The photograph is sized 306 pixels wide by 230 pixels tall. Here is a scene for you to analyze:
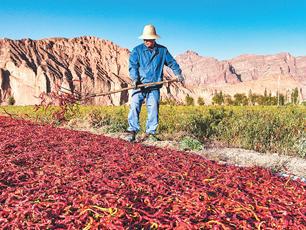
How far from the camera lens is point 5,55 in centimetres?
11956

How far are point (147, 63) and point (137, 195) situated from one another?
6.24 meters

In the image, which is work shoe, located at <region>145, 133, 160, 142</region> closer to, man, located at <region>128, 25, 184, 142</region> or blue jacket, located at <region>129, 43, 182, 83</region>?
man, located at <region>128, 25, 184, 142</region>

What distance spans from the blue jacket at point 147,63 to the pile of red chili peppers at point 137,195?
4792mm

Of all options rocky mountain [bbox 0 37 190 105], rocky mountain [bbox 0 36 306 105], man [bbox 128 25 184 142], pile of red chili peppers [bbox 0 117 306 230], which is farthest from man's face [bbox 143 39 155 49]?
rocky mountain [bbox 0 37 190 105]

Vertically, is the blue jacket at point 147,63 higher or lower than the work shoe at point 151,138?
higher

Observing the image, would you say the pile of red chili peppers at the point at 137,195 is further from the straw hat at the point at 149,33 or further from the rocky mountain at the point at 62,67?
the rocky mountain at the point at 62,67

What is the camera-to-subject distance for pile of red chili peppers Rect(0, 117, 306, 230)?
2244 mm

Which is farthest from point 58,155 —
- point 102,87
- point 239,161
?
point 102,87

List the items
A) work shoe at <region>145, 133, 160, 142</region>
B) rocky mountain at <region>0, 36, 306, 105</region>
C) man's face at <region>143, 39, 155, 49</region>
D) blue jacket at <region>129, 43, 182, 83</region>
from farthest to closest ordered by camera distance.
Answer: rocky mountain at <region>0, 36, 306, 105</region>, blue jacket at <region>129, 43, 182, 83</region>, man's face at <region>143, 39, 155, 49</region>, work shoe at <region>145, 133, 160, 142</region>

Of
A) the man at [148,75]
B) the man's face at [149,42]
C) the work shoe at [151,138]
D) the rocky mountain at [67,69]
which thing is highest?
the rocky mountain at [67,69]

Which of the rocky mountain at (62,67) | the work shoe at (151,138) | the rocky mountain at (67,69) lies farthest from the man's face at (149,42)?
the rocky mountain at (62,67)

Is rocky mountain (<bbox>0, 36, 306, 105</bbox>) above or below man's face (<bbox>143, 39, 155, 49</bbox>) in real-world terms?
above

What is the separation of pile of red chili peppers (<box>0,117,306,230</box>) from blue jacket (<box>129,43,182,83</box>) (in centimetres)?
479

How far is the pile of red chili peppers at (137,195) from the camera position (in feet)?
7.36
